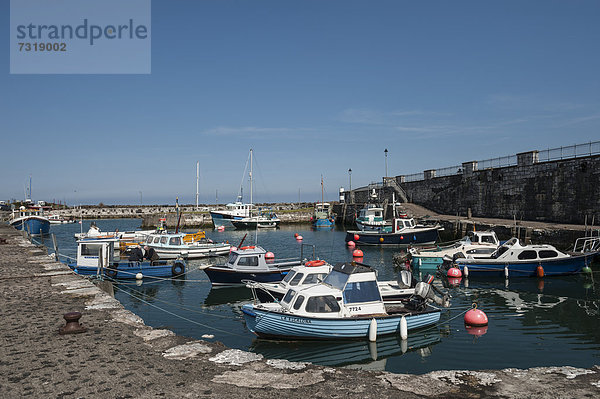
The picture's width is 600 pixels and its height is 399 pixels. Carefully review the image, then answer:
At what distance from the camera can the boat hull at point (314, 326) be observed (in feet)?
43.7

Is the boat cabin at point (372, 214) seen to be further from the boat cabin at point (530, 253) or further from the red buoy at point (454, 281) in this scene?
the red buoy at point (454, 281)

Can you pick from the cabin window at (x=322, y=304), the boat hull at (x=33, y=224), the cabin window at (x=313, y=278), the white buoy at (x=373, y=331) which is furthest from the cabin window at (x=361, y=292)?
the boat hull at (x=33, y=224)

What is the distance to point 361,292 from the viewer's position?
14102mm

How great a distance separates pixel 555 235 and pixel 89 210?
108848 mm

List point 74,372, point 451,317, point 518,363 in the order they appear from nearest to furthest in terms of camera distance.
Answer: point 74,372, point 518,363, point 451,317

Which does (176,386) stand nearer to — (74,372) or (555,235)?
(74,372)

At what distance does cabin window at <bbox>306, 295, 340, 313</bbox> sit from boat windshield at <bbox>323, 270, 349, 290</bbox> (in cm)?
60

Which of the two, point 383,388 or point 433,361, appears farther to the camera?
point 433,361

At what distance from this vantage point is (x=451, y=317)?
1705 centimetres

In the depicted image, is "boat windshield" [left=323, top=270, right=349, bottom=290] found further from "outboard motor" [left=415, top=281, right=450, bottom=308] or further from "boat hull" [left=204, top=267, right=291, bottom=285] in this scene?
"boat hull" [left=204, top=267, right=291, bottom=285]

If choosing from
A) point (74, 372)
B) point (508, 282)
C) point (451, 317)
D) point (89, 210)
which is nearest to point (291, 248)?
point (508, 282)

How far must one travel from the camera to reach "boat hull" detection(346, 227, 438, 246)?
135 ft

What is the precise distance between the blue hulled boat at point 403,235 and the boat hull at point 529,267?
1556 cm

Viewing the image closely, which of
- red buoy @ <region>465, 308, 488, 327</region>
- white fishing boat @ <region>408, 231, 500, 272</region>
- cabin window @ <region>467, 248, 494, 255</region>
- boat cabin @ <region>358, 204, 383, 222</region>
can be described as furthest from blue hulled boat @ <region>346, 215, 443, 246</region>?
red buoy @ <region>465, 308, 488, 327</region>
